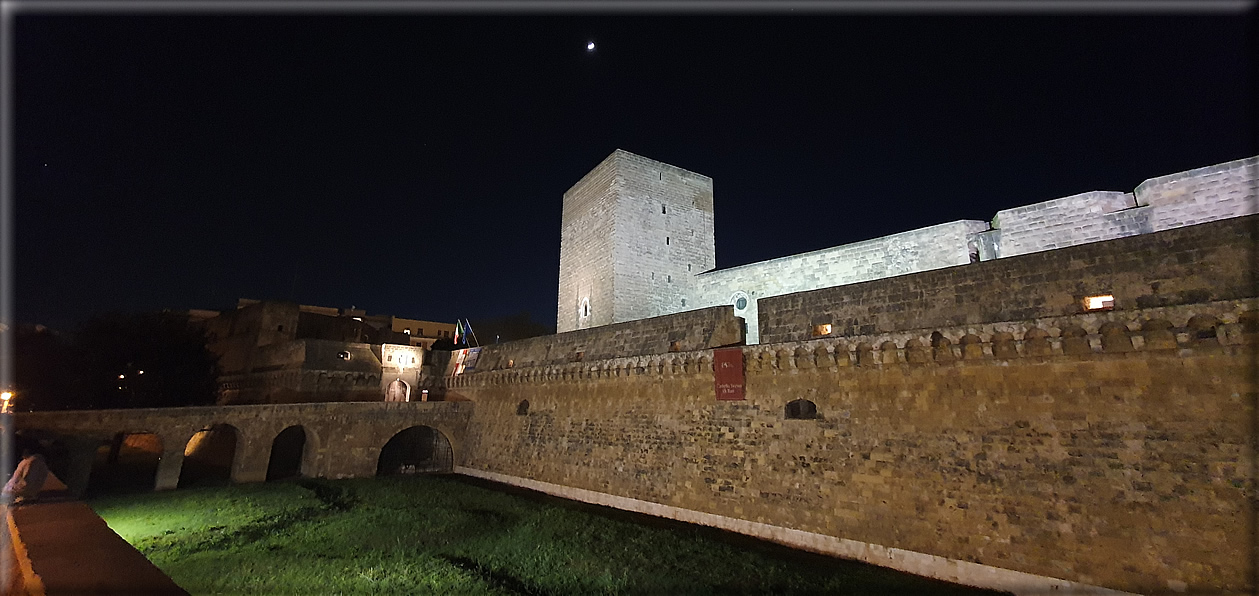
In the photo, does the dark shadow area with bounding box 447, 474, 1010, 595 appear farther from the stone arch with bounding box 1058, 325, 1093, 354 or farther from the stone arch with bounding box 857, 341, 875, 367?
the stone arch with bounding box 1058, 325, 1093, 354

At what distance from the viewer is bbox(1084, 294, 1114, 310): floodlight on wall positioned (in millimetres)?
7633

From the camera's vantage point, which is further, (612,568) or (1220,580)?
(612,568)

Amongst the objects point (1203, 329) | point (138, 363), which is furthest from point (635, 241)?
point (138, 363)

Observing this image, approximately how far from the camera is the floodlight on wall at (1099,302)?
7633 millimetres

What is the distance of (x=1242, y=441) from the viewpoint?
6.36 metres

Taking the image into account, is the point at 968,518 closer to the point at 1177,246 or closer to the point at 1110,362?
the point at 1110,362

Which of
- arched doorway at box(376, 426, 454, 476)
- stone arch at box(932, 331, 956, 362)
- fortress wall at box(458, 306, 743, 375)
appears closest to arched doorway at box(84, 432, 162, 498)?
arched doorway at box(376, 426, 454, 476)

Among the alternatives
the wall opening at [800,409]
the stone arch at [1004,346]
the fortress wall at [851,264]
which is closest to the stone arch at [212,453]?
the fortress wall at [851,264]

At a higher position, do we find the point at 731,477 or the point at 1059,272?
the point at 1059,272

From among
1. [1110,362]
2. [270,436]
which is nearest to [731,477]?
[1110,362]

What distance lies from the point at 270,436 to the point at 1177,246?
22295 millimetres

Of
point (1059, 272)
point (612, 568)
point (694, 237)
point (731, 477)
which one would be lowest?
point (612, 568)

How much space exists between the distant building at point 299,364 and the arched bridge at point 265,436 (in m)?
2.15

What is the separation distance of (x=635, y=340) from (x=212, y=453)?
67.4 ft
